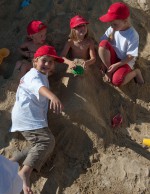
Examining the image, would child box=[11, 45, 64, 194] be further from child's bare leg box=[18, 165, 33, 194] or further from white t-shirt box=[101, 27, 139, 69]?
white t-shirt box=[101, 27, 139, 69]

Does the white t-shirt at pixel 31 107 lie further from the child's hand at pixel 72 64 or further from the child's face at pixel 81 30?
the child's face at pixel 81 30

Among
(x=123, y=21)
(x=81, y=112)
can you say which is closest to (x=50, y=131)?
(x=81, y=112)

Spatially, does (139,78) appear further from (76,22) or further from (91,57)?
(76,22)

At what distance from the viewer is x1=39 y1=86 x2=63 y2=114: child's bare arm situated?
2.92 metres

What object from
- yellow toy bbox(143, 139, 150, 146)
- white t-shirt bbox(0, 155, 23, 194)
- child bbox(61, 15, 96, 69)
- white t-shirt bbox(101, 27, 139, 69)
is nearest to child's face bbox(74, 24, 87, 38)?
child bbox(61, 15, 96, 69)

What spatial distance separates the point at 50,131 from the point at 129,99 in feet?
2.93

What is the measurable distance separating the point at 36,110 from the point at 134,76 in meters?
1.10

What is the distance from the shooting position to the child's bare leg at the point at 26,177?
2.83 m

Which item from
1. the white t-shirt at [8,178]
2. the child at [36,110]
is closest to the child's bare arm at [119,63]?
the child at [36,110]

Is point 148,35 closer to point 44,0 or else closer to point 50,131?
point 44,0

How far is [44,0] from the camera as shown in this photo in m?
4.12

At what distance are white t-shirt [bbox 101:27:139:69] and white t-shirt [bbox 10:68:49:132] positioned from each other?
2.90 ft

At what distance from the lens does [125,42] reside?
3699 millimetres

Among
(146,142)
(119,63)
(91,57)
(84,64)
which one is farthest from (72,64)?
(146,142)
